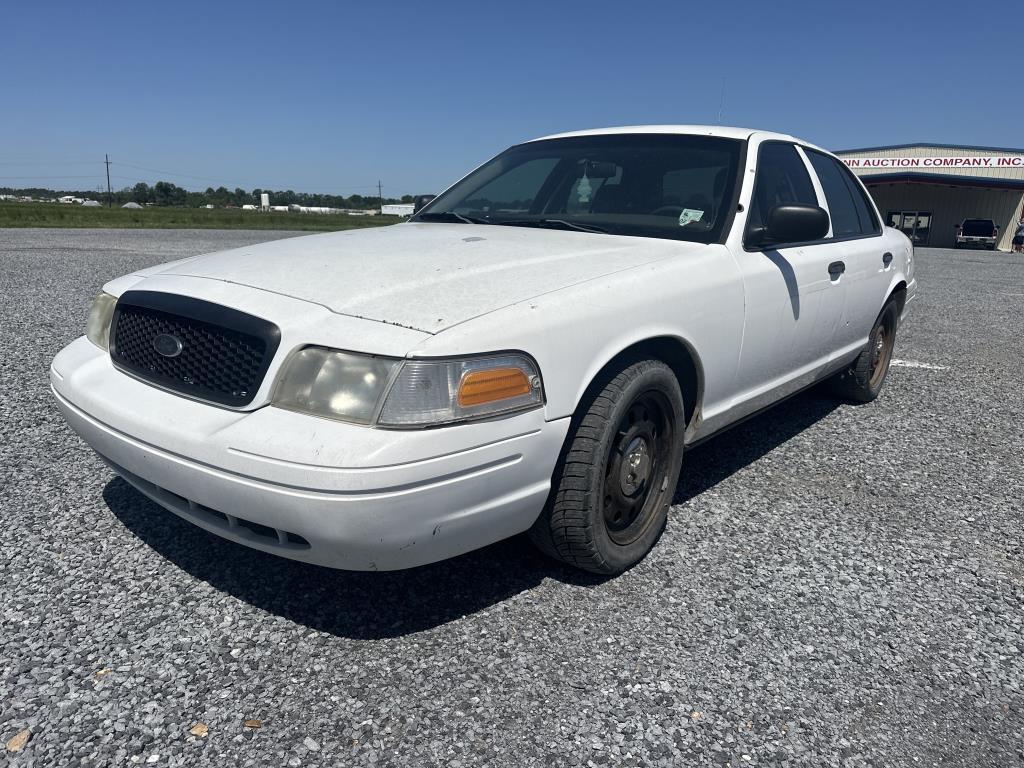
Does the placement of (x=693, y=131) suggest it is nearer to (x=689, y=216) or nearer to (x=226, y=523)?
(x=689, y=216)

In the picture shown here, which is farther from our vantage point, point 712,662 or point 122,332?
point 122,332

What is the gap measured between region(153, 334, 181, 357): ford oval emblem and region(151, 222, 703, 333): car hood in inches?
9.9

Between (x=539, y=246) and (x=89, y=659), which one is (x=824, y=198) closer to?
(x=539, y=246)

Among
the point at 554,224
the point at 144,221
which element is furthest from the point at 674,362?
the point at 144,221

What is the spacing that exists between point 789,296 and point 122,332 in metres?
2.68

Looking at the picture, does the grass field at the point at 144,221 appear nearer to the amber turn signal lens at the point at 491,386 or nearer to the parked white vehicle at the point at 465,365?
the parked white vehicle at the point at 465,365

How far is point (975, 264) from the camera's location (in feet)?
70.0

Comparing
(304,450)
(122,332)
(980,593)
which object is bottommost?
(980,593)

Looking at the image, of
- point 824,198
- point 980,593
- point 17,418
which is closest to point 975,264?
point 824,198

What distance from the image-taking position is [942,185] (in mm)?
35062

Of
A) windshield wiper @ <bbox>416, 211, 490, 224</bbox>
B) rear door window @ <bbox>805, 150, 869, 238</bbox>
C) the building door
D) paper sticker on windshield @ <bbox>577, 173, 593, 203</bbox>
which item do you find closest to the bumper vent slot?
windshield wiper @ <bbox>416, 211, 490, 224</bbox>

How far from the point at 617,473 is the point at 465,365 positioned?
814 mm

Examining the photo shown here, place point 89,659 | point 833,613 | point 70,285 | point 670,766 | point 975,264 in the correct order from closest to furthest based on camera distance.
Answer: point 670,766, point 89,659, point 833,613, point 70,285, point 975,264

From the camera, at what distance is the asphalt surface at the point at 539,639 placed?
182cm
